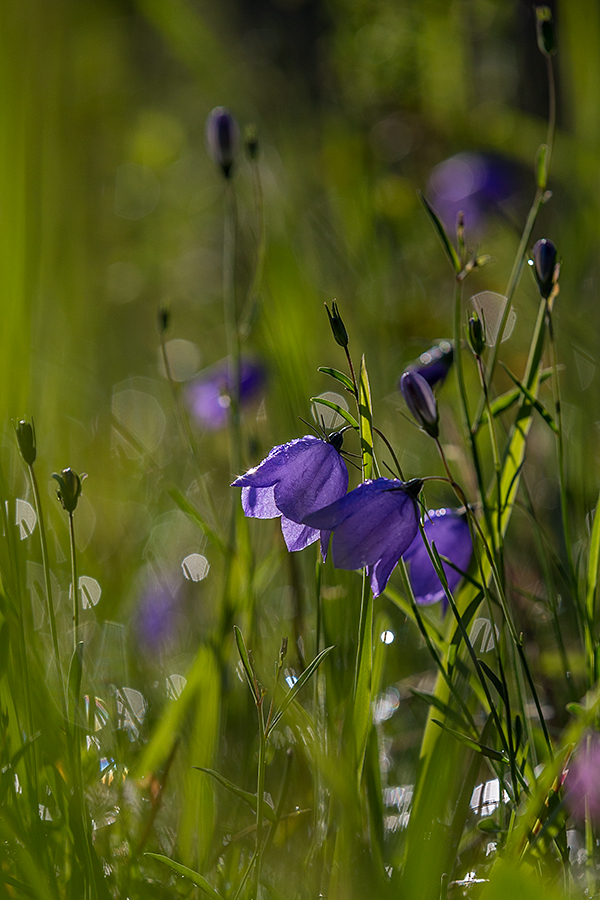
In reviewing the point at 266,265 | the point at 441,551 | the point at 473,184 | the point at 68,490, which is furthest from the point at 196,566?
the point at 473,184

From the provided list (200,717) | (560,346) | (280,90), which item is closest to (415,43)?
(280,90)

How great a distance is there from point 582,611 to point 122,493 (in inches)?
68.7

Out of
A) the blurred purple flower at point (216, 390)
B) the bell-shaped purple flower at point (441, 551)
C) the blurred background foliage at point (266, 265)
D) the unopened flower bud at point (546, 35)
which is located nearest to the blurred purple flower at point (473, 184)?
the blurred background foliage at point (266, 265)

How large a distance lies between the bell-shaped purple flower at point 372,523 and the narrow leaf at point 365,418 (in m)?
0.04

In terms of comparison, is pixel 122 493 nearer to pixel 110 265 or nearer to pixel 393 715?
pixel 393 715

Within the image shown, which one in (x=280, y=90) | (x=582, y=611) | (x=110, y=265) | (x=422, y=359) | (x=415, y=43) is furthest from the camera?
(x=110, y=265)

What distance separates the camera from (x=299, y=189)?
3.32m

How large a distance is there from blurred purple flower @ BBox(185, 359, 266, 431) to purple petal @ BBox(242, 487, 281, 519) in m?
1.04

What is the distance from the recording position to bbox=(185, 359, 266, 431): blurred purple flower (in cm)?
213

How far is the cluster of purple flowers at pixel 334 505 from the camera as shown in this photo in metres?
0.87

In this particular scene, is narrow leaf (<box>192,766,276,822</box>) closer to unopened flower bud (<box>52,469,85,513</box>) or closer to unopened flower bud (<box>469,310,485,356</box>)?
unopened flower bud (<box>52,469,85,513</box>)

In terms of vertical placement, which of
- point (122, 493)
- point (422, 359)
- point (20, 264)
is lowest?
point (122, 493)

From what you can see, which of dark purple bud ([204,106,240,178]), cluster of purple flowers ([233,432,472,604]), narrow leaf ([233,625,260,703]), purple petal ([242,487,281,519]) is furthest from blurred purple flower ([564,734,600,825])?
dark purple bud ([204,106,240,178])

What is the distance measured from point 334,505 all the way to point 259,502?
178mm
